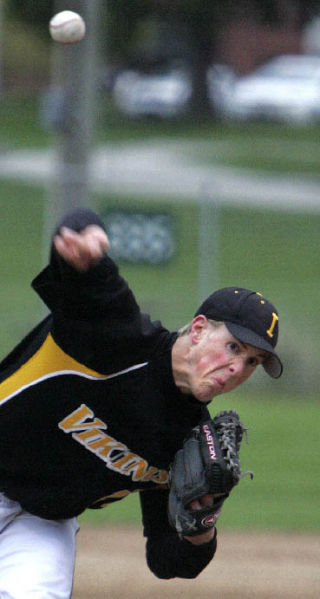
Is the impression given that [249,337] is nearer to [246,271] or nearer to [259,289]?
[259,289]

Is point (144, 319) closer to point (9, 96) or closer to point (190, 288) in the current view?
point (190, 288)

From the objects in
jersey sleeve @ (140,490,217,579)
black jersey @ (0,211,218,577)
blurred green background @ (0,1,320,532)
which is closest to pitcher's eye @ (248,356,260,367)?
black jersey @ (0,211,218,577)

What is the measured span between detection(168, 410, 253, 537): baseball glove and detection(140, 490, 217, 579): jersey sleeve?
10.3 inches

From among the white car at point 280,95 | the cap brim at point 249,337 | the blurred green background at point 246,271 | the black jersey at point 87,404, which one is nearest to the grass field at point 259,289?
the blurred green background at point 246,271

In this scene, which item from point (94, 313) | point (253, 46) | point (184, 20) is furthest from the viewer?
point (253, 46)

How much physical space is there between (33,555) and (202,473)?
2.16 ft

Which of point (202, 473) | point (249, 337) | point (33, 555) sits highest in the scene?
point (249, 337)

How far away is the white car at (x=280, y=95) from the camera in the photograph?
31750 millimetres

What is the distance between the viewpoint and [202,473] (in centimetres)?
385

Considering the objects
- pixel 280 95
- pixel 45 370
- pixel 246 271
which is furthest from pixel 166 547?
pixel 280 95

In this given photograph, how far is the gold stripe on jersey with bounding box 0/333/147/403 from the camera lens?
384cm

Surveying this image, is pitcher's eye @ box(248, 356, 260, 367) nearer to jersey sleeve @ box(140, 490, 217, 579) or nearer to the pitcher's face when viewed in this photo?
the pitcher's face

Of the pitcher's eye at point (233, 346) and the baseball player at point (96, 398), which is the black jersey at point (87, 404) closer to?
the baseball player at point (96, 398)

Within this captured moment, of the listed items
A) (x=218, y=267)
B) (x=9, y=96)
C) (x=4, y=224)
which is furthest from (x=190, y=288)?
(x=9, y=96)
